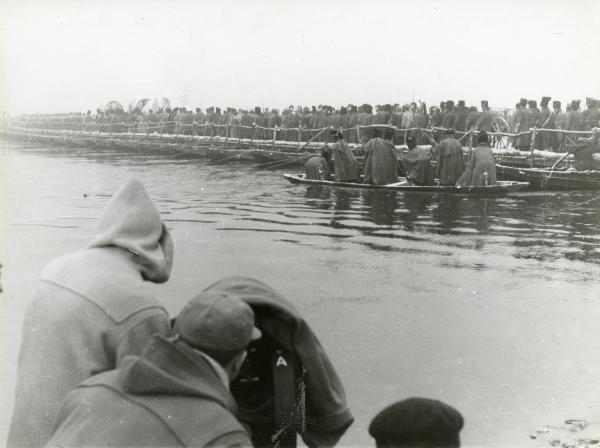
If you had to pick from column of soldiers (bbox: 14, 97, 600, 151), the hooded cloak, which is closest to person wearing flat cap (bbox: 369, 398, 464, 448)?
the hooded cloak

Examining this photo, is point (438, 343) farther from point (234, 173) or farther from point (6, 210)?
point (234, 173)

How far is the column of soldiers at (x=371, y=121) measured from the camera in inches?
854

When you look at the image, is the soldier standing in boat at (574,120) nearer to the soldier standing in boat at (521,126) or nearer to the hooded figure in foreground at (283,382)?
the soldier standing in boat at (521,126)

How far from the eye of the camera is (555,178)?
60.5 ft

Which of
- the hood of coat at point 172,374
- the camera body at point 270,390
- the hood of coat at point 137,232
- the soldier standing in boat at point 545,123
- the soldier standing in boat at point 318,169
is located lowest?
the soldier standing in boat at point 318,169

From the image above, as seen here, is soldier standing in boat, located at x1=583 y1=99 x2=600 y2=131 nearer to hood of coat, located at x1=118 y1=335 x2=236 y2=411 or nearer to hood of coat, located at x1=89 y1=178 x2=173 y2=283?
hood of coat, located at x1=89 y1=178 x2=173 y2=283

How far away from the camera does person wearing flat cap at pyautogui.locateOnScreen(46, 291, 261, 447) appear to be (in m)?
2.05

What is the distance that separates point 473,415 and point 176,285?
4.85 metres

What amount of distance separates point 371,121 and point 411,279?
18389 mm

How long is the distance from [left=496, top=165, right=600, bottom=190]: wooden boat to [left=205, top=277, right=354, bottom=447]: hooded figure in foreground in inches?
674

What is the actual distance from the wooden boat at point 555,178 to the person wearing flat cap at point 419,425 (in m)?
17.5

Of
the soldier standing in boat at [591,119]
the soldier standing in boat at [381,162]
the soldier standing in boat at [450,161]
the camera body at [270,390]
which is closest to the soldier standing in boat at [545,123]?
the soldier standing in boat at [591,119]

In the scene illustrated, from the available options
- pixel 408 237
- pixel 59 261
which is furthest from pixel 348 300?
pixel 59 261

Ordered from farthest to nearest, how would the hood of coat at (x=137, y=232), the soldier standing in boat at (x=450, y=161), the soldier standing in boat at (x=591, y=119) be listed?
the soldier standing in boat at (x=591, y=119) → the soldier standing in boat at (x=450, y=161) → the hood of coat at (x=137, y=232)
